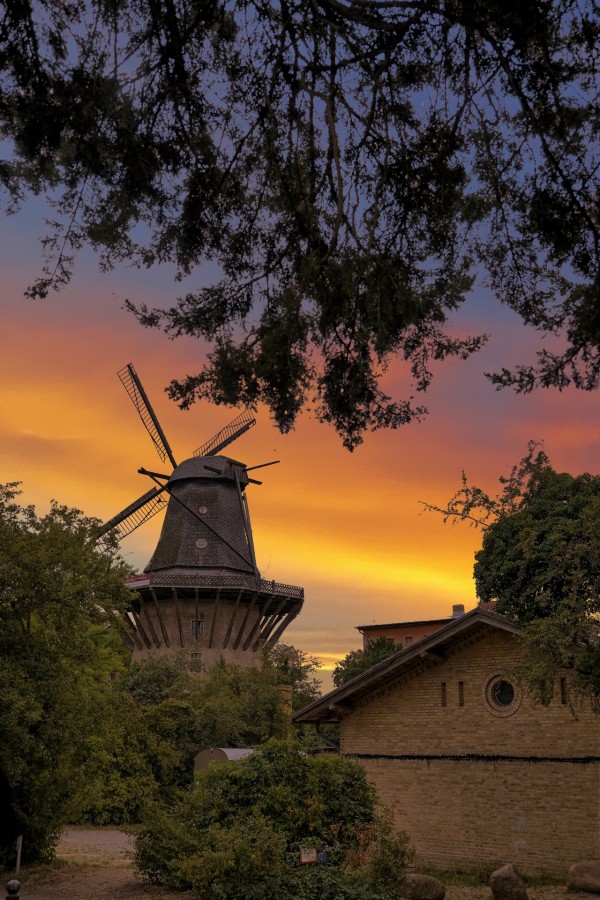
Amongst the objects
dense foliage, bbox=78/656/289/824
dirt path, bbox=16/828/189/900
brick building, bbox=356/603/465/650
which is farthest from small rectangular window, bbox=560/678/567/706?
brick building, bbox=356/603/465/650

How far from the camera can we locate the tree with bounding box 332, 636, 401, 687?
5803 cm

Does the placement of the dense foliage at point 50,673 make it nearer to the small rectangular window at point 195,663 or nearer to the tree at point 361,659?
the small rectangular window at point 195,663

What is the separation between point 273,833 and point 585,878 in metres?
7.23

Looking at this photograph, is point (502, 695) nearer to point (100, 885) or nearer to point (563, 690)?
point (563, 690)

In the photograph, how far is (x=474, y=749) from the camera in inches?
995

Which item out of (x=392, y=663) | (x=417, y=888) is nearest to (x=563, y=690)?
(x=392, y=663)

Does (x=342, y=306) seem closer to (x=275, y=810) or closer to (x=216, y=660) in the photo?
(x=275, y=810)

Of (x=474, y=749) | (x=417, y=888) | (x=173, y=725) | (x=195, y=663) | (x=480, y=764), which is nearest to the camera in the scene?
(x=417, y=888)

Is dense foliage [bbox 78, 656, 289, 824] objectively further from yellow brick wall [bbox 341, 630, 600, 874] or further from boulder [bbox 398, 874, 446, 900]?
boulder [bbox 398, 874, 446, 900]

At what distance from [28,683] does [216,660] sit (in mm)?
31294

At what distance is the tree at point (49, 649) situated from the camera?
20.6 m

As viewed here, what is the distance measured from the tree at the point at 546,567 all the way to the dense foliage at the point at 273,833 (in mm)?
5757

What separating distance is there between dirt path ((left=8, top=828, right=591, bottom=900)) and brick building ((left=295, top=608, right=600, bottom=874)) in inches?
105

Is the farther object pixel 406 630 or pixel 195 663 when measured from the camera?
pixel 406 630
